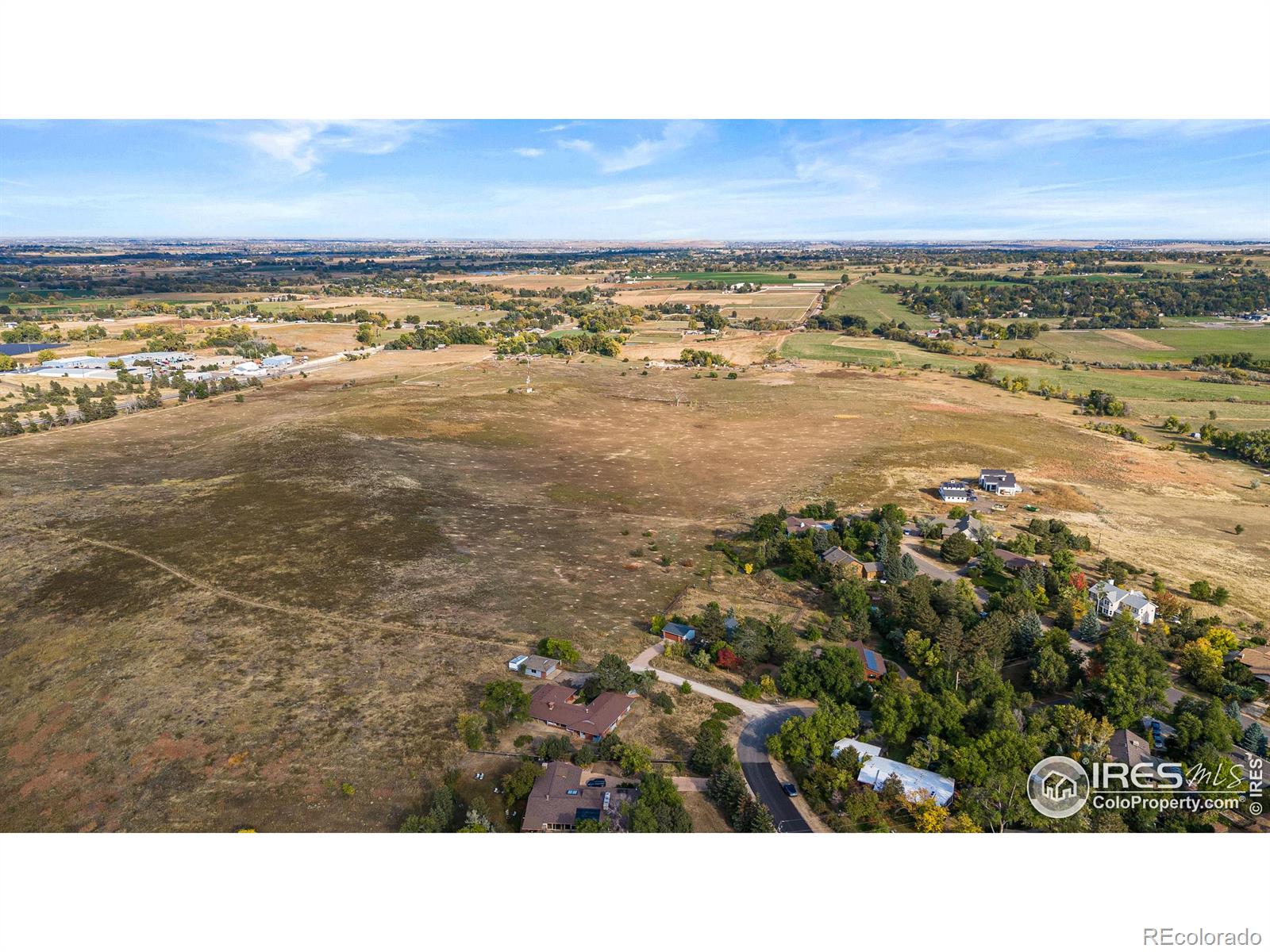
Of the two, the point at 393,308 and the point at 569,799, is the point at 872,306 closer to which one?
the point at 393,308

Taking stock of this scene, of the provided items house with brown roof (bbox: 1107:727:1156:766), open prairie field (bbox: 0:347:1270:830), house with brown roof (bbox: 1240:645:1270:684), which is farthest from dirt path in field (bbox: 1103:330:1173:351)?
house with brown roof (bbox: 1107:727:1156:766)

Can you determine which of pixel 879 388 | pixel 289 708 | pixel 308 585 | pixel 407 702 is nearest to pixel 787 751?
pixel 407 702

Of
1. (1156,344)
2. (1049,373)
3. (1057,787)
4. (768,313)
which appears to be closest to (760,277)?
(768,313)

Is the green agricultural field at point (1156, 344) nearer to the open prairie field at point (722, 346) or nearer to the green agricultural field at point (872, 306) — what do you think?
the green agricultural field at point (872, 306)

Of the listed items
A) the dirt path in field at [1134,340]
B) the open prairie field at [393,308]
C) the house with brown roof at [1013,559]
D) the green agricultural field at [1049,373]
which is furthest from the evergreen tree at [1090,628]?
the open prairie field at [393,308]

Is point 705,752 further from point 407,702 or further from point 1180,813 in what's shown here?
point 1180,813

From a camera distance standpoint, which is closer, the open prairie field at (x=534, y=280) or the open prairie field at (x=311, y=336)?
the open prairie field at (x=311, y=336)

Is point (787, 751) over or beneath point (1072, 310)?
beneath
